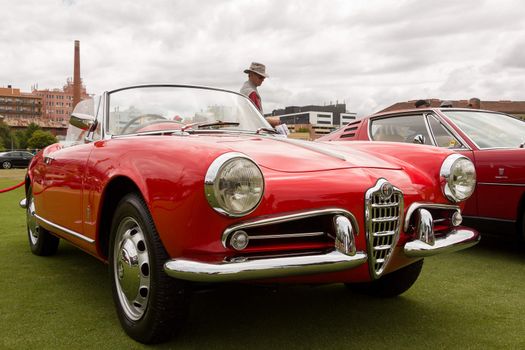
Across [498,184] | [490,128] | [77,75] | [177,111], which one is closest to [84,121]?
[177,111]

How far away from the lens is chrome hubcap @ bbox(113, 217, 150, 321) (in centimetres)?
239

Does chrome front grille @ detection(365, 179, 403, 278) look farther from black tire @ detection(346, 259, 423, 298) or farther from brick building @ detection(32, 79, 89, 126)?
brick building @ detection(32, 79, 89, 126)

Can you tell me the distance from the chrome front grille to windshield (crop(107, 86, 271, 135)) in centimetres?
134

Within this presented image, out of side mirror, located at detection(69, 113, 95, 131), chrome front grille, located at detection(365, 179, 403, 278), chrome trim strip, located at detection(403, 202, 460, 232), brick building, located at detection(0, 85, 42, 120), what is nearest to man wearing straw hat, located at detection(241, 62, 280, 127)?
side mirror, located at detection(69, 113, 95, 131)

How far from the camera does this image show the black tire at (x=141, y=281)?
2.20 meters

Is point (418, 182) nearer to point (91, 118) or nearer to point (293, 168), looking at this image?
point (293, 168)

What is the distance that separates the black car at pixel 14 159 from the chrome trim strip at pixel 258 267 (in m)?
33.8

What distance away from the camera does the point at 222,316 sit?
9.23 ft

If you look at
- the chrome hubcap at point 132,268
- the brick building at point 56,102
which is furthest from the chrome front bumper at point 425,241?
the brick building at point 56,102

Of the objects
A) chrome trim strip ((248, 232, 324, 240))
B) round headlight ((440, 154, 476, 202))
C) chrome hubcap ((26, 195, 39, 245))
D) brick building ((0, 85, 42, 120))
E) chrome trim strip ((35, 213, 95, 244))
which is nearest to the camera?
chrome trim strip ((248, 232, 324, 240))

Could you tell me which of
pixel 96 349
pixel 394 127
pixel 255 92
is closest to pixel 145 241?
pixel 96 349

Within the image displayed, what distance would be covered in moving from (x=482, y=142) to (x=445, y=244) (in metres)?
2.40

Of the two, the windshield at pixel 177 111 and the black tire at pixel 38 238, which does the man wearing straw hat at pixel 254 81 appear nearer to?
the windshield at pixel 177 111

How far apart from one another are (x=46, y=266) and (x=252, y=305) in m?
1.89
